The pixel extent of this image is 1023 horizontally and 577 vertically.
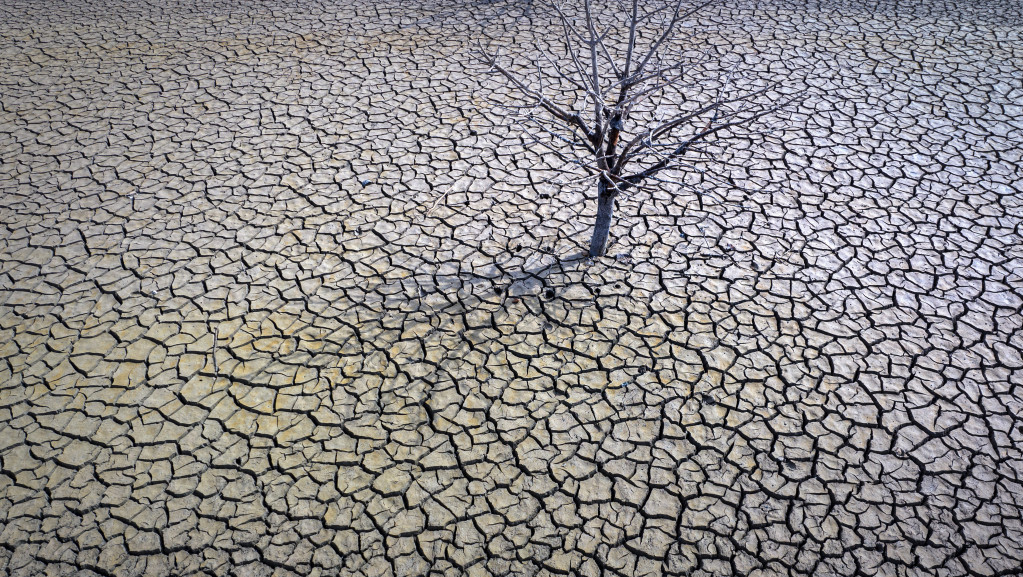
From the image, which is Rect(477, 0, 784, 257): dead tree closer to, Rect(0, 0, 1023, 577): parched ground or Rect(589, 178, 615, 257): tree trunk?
Rect(589, 178, 615, 257): tree trunk

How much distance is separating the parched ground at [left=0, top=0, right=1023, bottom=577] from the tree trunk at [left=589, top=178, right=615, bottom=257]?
0.08 metres

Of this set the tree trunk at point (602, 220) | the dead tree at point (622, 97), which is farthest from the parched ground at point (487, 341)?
the dead tree at point (622, 97)

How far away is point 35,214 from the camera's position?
4.39m

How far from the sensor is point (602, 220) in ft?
12.5

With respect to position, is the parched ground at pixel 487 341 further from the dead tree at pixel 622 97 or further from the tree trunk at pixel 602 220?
the dead tree at pixel 622 97

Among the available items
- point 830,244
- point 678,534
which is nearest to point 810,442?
point 678,534

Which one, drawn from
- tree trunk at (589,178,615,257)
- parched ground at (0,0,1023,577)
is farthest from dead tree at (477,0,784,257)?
parched ground at (0,0,1023,577)

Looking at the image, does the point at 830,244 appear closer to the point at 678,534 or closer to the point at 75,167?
the point at 678,534

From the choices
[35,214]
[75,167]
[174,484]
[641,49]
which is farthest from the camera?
[641,49]

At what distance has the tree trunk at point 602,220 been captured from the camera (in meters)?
3.73

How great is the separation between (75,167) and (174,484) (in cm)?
319

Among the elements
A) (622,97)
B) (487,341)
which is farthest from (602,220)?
(487,341)

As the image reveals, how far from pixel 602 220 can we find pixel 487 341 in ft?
3.28

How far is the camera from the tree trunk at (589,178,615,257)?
3.73 m
